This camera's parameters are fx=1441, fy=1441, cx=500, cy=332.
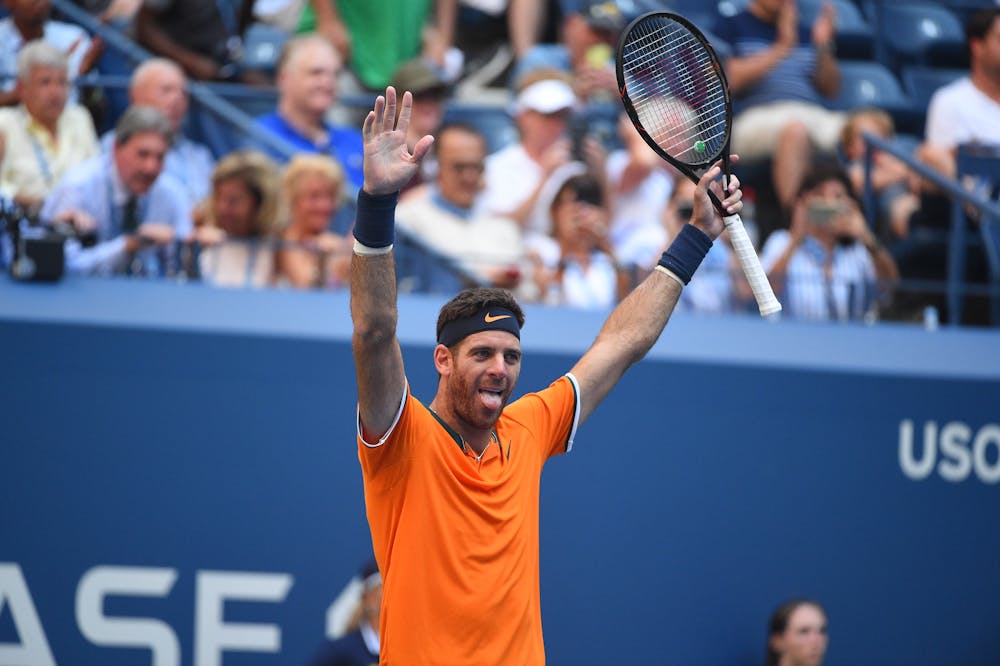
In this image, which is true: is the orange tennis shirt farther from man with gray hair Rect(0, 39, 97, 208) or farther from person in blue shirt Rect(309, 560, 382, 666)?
man with gray hair Rect(0, 39, 97, 208)

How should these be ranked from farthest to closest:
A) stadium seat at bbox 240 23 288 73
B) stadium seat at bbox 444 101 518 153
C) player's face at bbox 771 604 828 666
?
stadium seat at bbox 240 23 288 73 < stadium seat at bbox 444 101 518 153 < player's face at bbox 771 604 828 666

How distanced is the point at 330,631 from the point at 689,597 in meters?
1.48

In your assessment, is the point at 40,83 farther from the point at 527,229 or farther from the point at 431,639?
the point at 431,639

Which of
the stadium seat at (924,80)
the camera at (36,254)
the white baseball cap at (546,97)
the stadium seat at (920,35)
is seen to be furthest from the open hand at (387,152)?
the stadium seat at (920,35)

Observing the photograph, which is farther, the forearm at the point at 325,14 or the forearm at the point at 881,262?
the forearm at the point at 325,14

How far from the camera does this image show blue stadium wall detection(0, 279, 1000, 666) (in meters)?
5.54

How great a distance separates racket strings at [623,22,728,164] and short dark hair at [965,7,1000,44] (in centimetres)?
428

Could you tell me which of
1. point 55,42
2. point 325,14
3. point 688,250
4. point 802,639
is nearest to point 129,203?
point 55,42

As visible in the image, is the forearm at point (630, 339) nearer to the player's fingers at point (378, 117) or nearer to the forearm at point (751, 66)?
the player's fingers at point (378, 117)

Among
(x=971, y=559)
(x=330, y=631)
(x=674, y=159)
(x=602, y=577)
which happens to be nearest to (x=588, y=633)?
(x=602, y=577)

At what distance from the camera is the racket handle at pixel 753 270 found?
12.2ft

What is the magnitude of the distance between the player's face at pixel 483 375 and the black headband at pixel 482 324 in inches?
0.6

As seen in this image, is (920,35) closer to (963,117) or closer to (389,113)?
(963,117)

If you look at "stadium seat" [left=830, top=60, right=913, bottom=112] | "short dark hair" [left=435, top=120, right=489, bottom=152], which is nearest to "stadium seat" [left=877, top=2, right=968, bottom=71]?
"stadium seat" [left=830, top=60, right=913, bottom=112]
